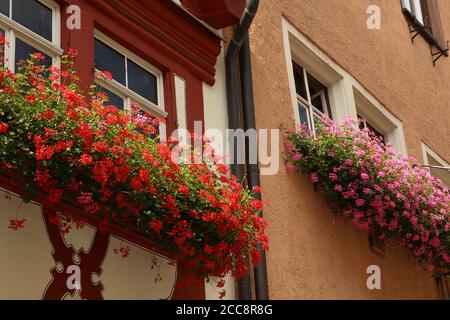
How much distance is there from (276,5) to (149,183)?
4.09 meters

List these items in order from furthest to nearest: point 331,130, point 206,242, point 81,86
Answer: point 331,130, point 81,86, point 206,242

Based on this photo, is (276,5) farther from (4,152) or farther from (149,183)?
(4,152)

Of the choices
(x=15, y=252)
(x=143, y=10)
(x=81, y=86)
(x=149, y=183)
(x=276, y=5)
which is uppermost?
(x=276, y=5)

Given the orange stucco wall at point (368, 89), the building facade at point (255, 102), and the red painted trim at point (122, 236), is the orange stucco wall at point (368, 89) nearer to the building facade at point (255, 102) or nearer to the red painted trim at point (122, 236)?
the building facade at point (255, 102)

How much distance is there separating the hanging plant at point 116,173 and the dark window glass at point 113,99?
43 centimetres

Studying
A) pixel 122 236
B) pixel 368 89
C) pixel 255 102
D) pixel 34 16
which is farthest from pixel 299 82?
pixel 122 236

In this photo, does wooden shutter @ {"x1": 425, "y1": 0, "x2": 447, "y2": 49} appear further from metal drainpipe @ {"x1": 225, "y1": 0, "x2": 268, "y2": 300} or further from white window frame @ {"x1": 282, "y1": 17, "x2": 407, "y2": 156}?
metal drainpipe @ {"x1": 225, "y1": 0, "x2": 268, "y2": 300}

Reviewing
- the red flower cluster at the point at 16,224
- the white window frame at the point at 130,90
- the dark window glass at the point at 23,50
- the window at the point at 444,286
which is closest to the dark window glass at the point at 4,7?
the dark window glass at the point at 23,50

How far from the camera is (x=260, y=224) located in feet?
19.2

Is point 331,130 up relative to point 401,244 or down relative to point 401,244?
up

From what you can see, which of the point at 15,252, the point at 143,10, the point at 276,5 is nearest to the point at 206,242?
the point at 15,252

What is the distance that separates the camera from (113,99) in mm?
6406

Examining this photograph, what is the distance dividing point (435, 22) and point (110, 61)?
7.83 metres

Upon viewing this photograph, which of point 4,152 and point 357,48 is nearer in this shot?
point 4,152
